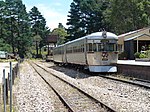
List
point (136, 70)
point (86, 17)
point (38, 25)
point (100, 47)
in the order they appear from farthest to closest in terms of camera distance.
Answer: point (38, 25)
point (86, 17)
point (100, 47)
point (136, 70)

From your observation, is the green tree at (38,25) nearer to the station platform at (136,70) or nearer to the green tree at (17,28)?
the green tree at (17,28)

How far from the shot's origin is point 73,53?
3180 cm

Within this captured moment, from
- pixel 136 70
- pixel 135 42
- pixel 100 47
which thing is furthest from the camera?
pixel 135 42

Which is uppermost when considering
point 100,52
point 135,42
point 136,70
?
point 135,42

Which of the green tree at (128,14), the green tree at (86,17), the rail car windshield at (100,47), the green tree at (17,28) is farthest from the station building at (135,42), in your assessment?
the green tree at (17,28)

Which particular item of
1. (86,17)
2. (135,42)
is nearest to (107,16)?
(86,17)

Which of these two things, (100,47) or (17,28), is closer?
(100,47)

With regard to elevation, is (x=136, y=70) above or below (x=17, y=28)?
below

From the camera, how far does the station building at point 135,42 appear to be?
4900 centimetres

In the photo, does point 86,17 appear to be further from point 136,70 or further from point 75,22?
point 136,70

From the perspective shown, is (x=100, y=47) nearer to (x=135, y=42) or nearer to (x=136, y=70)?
(x=136, y=70)

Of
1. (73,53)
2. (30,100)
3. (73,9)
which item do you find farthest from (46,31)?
(30,100)

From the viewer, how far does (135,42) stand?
50.6m

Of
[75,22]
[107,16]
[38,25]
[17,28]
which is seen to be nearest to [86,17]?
[75,22]
